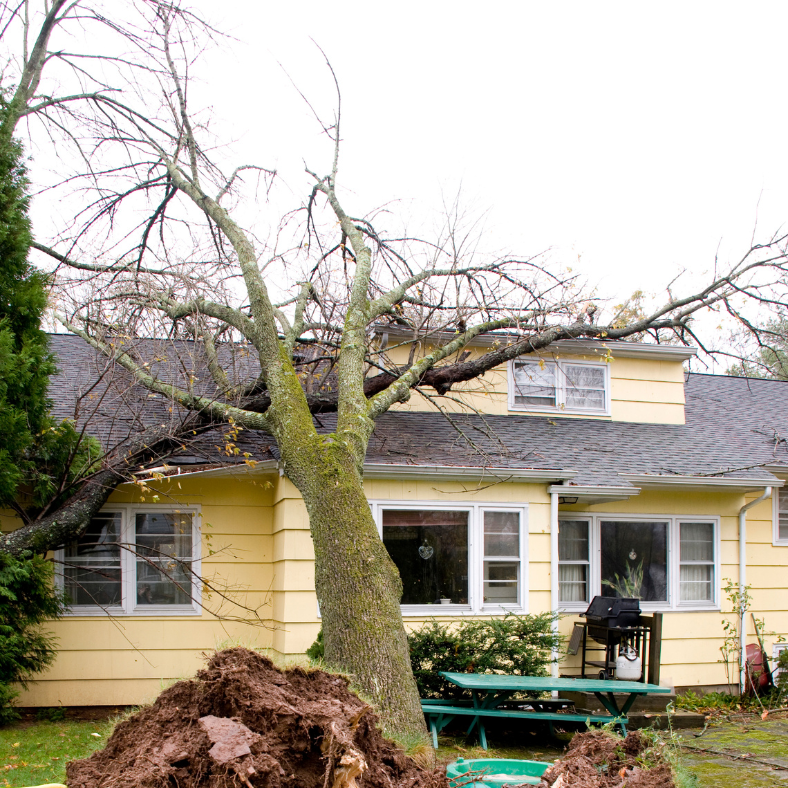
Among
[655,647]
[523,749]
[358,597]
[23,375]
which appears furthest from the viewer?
[655,647]

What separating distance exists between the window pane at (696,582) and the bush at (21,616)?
26.9 feet

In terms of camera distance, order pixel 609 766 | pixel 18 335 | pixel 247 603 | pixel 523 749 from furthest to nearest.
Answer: pixel 247 603
pixel 18 335
pixel 523 749
pixel 609 766

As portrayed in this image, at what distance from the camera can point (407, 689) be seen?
6.30 metres

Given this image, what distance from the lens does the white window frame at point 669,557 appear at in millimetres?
10648

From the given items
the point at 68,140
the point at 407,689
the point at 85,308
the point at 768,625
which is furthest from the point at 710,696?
the point at 68,140

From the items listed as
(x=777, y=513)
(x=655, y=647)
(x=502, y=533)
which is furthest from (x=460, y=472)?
(x=777, y=513)

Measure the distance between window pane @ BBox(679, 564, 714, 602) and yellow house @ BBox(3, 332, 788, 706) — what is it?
20 millimetres

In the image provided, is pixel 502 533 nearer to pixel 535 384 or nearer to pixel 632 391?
pixel 535 384

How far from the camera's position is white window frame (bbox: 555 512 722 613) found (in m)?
10.6

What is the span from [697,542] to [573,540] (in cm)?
192

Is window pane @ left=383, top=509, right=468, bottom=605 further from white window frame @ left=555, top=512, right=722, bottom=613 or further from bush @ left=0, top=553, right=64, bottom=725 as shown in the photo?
bush @ left=0, top=553, right=64, bottom=725

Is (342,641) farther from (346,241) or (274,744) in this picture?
(346,241)

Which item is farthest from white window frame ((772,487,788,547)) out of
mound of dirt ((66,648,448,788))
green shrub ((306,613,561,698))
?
mound of dirt ((66,648,448,788))

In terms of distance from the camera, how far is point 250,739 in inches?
150
